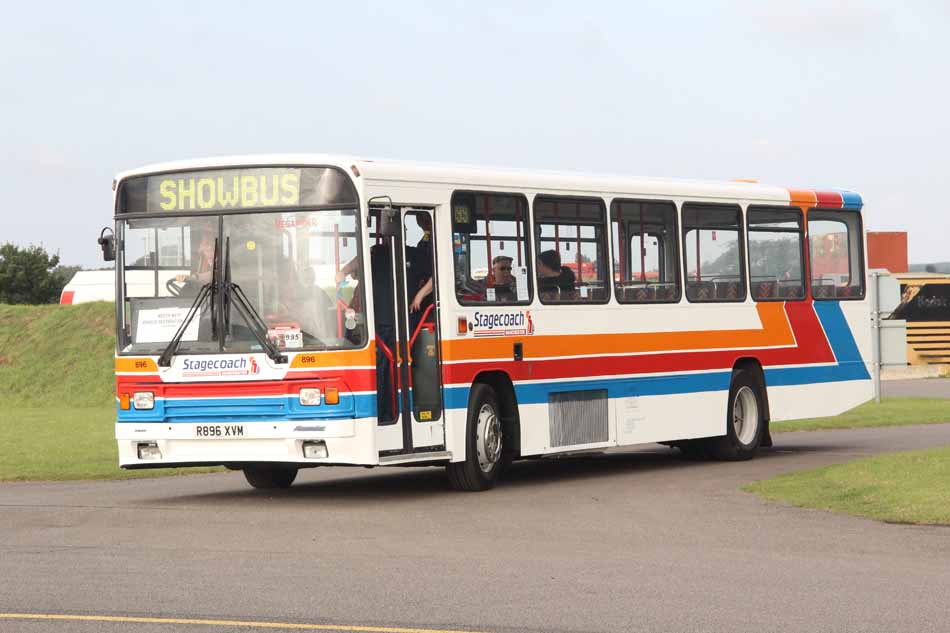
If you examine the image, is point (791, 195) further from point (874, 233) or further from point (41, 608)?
point (874, 233)

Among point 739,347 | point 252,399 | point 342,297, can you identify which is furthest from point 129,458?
point 739,347

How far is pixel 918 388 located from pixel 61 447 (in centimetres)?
2750

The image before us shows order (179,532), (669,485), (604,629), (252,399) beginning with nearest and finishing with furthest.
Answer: (604,629) < (179,532) < (252,399) < (669,485)

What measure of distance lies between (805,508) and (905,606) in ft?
19.4

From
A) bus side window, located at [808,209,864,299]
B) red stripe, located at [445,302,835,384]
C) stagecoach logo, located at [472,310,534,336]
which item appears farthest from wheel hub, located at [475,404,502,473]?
bus side window, located at [808,209,864,299]

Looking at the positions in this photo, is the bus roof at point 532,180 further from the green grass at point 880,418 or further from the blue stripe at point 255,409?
the green grass at point 880,418

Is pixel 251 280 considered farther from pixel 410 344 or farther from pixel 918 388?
pixel 918 388

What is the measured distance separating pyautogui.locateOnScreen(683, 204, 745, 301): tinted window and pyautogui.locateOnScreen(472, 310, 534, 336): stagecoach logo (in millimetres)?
3392

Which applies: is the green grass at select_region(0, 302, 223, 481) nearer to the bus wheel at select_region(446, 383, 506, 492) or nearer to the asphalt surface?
the bus wheel at select_region(446, 383, 506, 492)

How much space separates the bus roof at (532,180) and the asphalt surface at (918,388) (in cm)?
1990

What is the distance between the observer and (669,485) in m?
18.8

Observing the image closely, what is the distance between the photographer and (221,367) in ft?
54.1

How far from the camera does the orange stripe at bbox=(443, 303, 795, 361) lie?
17875 mm

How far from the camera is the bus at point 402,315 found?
16.3 m
